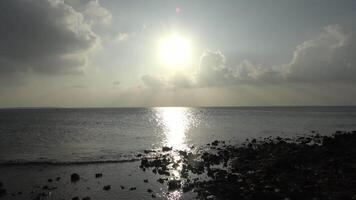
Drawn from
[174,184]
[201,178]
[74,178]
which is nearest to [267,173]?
[201,178]

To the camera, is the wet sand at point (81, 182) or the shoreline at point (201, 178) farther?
the wet sand at point (81, 182)

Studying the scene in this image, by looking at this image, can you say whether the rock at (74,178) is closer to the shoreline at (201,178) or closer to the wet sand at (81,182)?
the shoreline at (201,178)

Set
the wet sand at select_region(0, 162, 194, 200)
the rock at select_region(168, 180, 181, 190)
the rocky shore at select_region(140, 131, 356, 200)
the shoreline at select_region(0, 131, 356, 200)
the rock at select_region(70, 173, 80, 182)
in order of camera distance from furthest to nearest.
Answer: the rock at select_region(70, 173, 80, 182)
the rock at select_region(168, 180, 181, 190)
the wet sand at select_region(0, 162, 194, 200)
the shoreline at select_region(0, 131, 356, 200)
the rocky shore at select_region(140, 131, 356, 200)

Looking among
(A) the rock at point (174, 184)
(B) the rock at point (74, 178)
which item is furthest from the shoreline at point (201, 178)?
(B) the rock at point (74, 178)

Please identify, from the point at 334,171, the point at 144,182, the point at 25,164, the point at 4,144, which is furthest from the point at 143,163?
the point at 4,144

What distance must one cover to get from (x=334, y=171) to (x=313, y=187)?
603cm

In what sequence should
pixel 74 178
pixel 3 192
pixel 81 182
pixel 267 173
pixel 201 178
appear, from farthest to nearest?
1. pixel 74 178
2. pixel 201 178
3. pixel 81 182
4. pixel 267 173
5. pixel 3 192

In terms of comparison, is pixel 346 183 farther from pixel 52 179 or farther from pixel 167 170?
pixel 52 179

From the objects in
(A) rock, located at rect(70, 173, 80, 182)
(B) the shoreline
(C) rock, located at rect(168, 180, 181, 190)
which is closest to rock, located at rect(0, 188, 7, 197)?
(B) the shoreline

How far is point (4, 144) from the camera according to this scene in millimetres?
64250

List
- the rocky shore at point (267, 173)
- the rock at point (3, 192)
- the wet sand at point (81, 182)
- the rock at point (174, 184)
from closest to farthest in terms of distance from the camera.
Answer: the rocky shore at point (267, 173)
the wet sand at point (81, 182)
the rock at point (3, 192)
the rock at point (174, 184)

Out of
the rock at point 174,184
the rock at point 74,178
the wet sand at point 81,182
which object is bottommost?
the wet sand at point 81,182

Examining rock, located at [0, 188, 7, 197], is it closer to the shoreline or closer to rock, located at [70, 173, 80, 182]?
the shoreline

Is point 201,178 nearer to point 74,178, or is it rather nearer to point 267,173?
point 267,173
